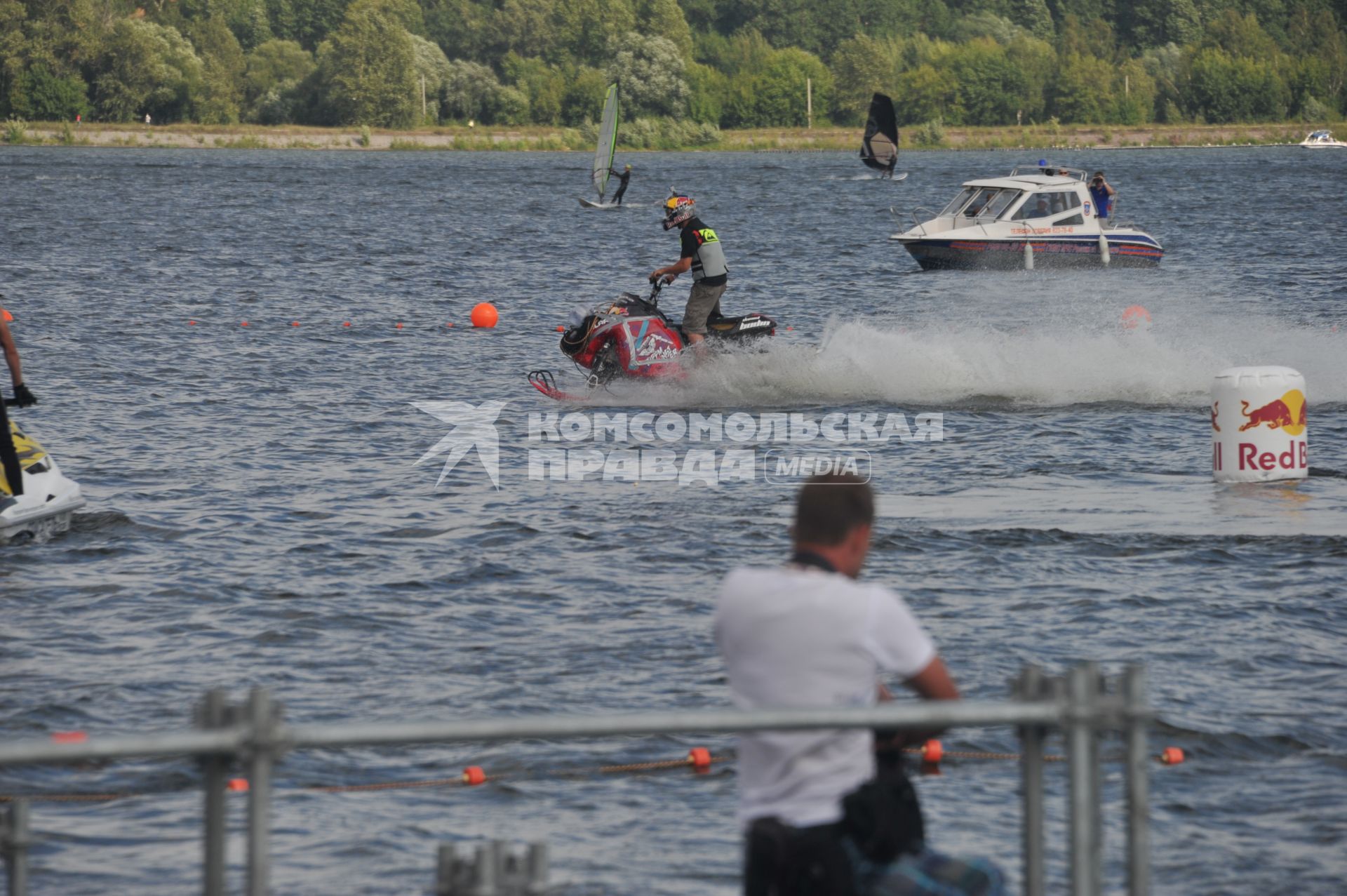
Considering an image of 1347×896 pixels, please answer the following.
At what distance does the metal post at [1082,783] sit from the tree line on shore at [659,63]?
398 feet

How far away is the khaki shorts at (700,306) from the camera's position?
1767 cm

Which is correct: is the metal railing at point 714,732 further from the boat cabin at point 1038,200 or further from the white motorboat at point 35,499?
the boat cabin at point 1038,200

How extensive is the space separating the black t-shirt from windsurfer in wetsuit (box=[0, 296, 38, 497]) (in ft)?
25.2

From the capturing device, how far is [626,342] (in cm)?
1758

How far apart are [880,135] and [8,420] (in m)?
44.2

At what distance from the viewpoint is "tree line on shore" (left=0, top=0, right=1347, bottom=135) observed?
122938mm

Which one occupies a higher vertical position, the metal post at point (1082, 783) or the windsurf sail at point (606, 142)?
the windsurf sail at point (606, 142)

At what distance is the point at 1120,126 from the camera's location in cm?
14400

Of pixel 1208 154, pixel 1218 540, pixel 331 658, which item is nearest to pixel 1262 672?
pixel 1218 540

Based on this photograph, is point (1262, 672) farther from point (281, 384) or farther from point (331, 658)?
point (281, 384)

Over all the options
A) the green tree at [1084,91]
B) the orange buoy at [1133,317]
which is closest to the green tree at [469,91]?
the green tree at [1084,91]

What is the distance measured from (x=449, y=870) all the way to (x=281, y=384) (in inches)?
674

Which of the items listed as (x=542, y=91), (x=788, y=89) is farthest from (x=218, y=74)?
(x=788, y=89)

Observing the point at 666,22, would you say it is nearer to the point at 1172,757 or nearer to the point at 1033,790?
the point at 1172,757
